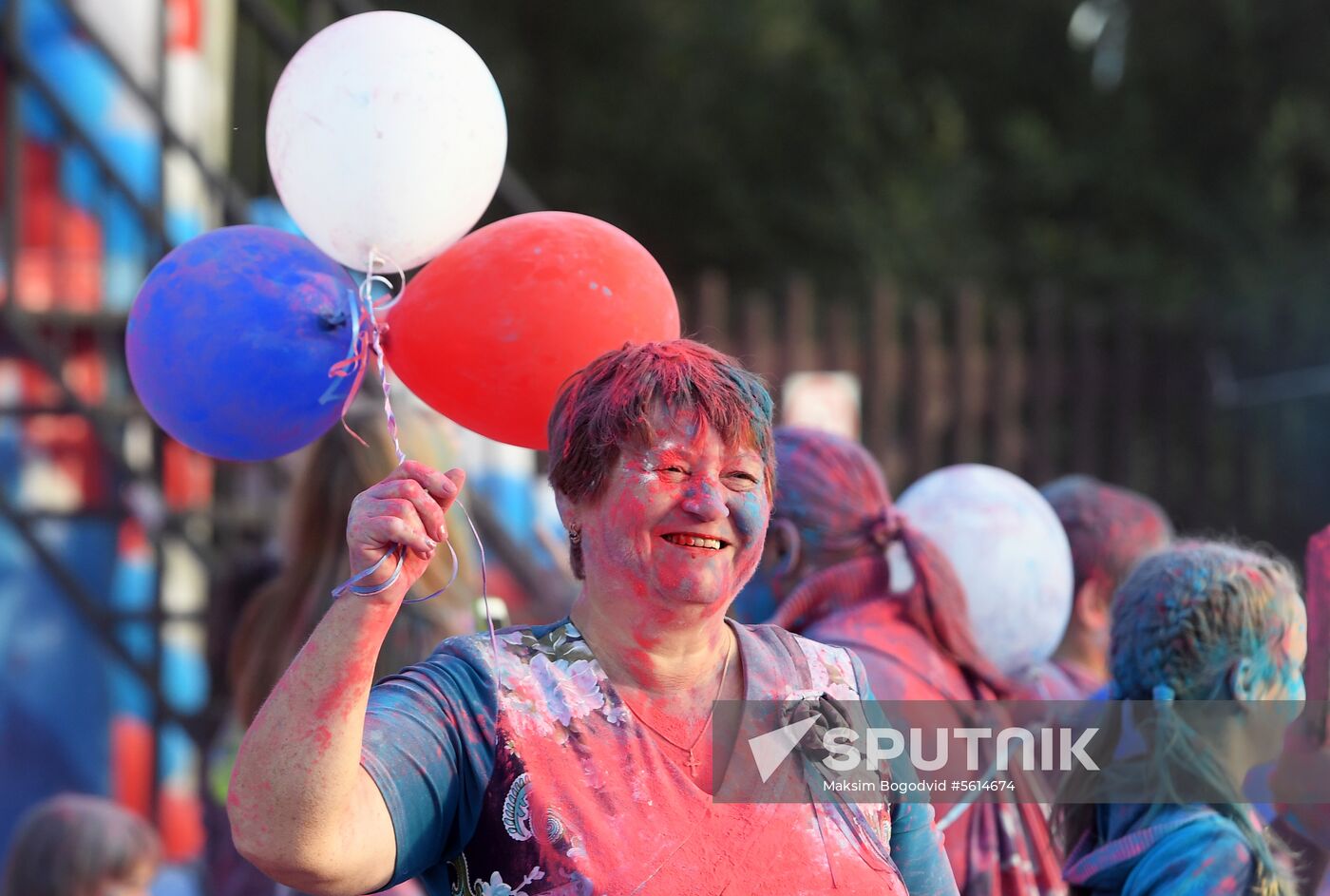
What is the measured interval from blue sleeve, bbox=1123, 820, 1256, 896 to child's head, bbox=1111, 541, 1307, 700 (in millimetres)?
218

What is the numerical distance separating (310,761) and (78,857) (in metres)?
1.87

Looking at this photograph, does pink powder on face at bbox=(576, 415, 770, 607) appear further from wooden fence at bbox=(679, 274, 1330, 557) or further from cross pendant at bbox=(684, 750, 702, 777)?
wooden fence at bbox=(679, 274, 1330, 557)

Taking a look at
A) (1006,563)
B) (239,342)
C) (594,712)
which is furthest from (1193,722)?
(239,342)

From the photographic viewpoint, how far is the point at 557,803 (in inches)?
65.8

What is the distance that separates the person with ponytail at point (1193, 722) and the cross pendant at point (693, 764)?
793 millimetres

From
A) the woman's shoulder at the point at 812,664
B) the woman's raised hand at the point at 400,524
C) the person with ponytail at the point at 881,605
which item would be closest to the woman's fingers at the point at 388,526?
the woman's raised hand at the point at 400,524

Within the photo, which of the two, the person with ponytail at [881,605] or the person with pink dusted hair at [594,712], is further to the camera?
the person with ponytail at [881,605]

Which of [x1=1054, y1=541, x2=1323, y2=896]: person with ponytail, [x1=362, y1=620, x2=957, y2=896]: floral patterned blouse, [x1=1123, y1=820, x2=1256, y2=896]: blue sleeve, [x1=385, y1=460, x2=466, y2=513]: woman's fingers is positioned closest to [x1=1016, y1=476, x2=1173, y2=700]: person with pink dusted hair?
[x1=1054, y1=541, x2=1323, y2=896]: person with ponytail

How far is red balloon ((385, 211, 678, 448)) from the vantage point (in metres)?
2.18

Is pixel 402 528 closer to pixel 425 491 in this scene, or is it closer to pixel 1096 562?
pixel 425 491

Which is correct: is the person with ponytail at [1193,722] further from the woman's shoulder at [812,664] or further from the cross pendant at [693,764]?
the cross pendant at [693,764]

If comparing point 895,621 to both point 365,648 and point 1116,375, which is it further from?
point 1116,375

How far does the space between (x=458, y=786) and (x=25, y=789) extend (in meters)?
4.69

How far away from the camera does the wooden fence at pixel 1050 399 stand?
762cm
